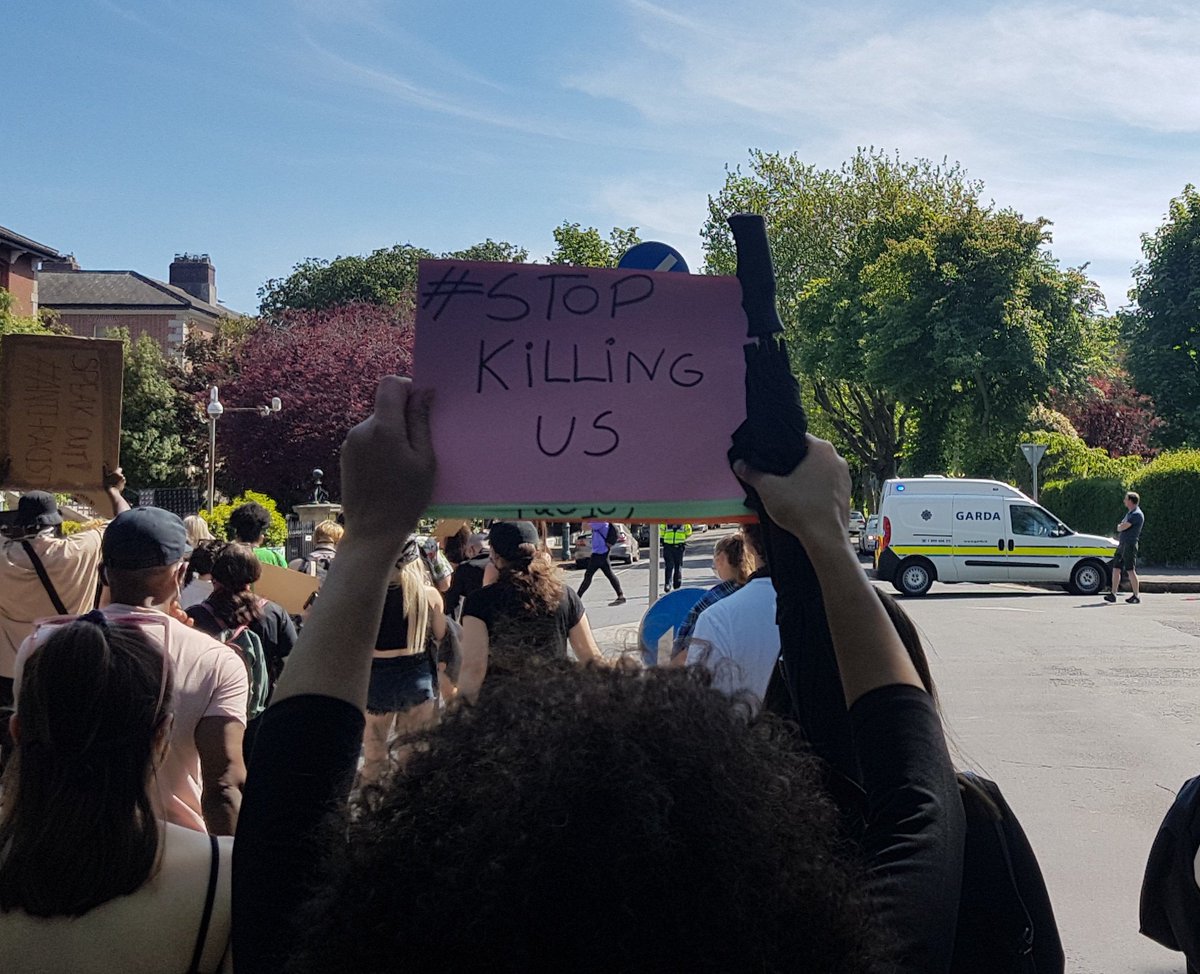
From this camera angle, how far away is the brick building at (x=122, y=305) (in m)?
72.6

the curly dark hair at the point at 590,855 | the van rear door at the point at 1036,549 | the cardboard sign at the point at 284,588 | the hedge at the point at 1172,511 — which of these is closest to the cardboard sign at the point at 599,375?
the curly dark hair at the point at 590,855

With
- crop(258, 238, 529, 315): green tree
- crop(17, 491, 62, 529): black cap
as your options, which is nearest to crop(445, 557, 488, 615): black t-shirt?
crop(17, 491, 62, 529): black cap

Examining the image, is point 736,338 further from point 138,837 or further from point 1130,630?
point 1130,630

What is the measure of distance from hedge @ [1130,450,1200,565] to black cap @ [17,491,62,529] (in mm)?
27624

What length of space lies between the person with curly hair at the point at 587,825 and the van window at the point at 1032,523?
76.2 feet

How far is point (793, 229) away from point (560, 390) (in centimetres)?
4661

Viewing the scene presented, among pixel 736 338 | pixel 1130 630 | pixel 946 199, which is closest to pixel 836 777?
pixel 736 338

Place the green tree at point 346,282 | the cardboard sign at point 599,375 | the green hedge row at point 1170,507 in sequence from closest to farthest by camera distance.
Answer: the cardboard sign at point 599,375, the green hedge row at point 1170,507, the green tree at point 346,282

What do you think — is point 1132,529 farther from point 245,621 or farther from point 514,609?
point 245,621

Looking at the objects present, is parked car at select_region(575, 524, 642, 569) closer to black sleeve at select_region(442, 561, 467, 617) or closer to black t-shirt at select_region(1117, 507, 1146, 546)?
black t-shirt at select_region(1117, 507, 1146, 546)

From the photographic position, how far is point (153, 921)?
6.39 ft

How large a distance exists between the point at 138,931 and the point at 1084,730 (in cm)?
871

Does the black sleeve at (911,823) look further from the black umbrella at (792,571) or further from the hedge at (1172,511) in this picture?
the hedge at (1172,511)

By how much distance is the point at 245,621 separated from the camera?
4973 millimetres
